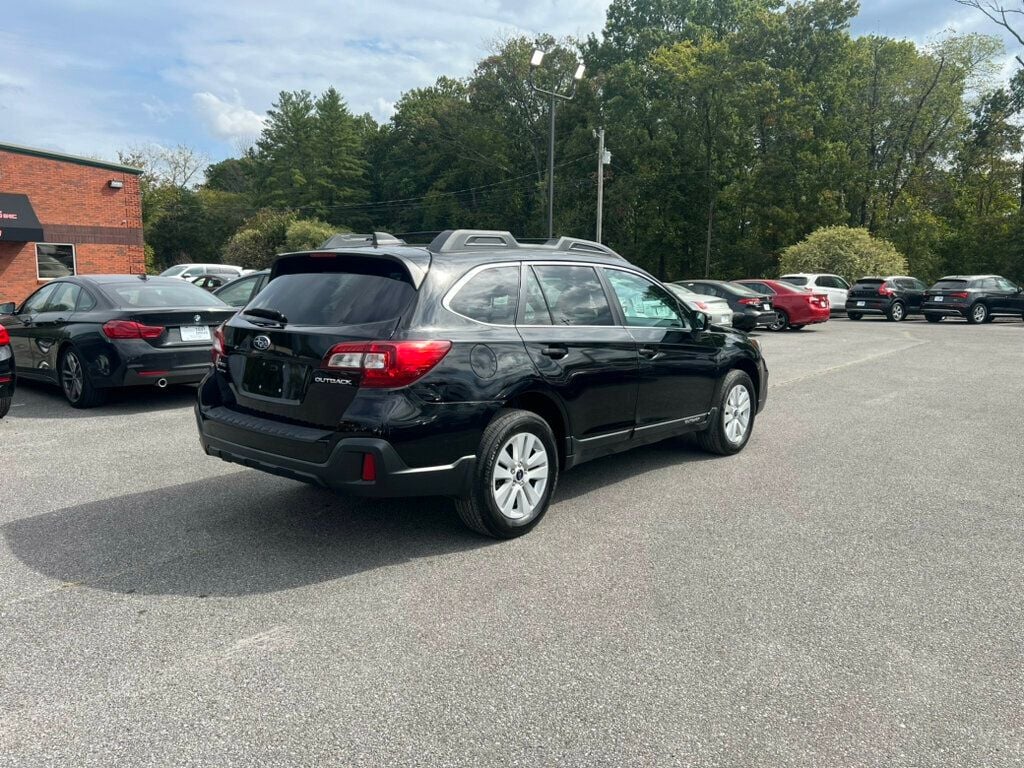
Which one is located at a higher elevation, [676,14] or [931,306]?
[676,14]

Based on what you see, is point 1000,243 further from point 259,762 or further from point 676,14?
point 259,762

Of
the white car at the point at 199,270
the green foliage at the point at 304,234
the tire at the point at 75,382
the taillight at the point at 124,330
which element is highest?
the green foliage at the point at 304,234

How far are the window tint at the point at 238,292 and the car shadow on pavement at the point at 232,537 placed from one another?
7.16 meters

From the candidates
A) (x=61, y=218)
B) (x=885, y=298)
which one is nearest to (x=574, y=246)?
(x=885, y=298)

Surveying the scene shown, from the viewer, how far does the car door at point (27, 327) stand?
9.23 m

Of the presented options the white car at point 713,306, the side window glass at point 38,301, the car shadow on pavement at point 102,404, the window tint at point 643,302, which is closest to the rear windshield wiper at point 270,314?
the window tint at point 643,302

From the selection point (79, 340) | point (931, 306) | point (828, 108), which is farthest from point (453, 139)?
point (79, 340)

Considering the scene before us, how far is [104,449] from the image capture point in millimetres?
6621

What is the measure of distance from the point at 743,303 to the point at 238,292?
1247 cm

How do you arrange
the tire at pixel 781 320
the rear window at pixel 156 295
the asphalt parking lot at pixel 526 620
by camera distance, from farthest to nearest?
the tire at pixel 781 320 → the rear window at pixel 156 295 → the asphalt parking lot at pixel 526 620

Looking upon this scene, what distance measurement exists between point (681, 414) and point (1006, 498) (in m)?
2.19

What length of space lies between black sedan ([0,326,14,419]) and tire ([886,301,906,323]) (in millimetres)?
25282

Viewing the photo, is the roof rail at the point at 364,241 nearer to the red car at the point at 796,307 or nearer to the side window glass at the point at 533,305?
the side window glass at the point at 533,305

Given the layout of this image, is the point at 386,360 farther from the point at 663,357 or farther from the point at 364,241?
the point at 663,357
